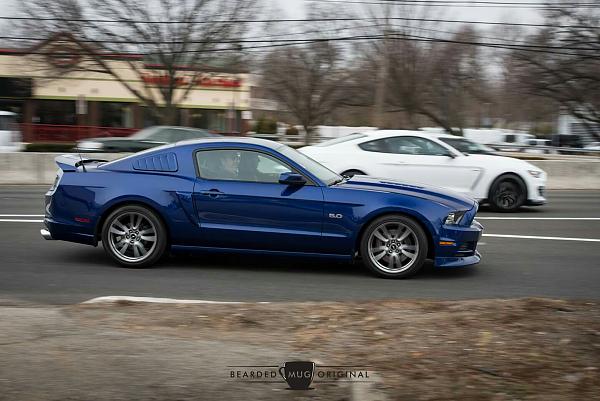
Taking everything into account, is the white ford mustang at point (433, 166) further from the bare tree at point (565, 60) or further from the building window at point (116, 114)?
the building window at point (116, 114)

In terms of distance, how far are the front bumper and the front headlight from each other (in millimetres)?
53

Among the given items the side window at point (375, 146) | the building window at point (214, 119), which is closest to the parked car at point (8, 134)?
the side window at point (375, 146)

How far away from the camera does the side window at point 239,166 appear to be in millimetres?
7453

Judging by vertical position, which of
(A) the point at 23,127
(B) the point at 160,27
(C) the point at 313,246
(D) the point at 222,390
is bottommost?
(D) the point at 222,390

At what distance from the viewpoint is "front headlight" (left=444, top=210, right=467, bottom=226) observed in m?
7.25

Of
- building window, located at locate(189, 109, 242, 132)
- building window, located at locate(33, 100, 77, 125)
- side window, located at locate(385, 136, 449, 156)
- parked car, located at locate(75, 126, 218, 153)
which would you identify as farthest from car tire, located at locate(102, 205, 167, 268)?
building window, located at locate(189, 109, 242, 132)

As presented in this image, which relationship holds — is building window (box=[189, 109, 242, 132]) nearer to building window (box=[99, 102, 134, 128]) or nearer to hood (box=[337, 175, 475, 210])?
building window (box=[99, 102, 134, 128])

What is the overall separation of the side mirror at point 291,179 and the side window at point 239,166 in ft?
0.39

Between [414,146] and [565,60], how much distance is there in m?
24.4

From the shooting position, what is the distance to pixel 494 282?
289 inches

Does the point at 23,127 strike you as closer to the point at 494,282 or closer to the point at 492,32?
the point at 492,32

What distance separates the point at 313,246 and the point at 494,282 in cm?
192

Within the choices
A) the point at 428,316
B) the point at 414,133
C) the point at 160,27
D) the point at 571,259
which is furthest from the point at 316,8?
the point at 428,316

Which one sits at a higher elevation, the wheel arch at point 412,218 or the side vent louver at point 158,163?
the side vent louver at point 158,163
